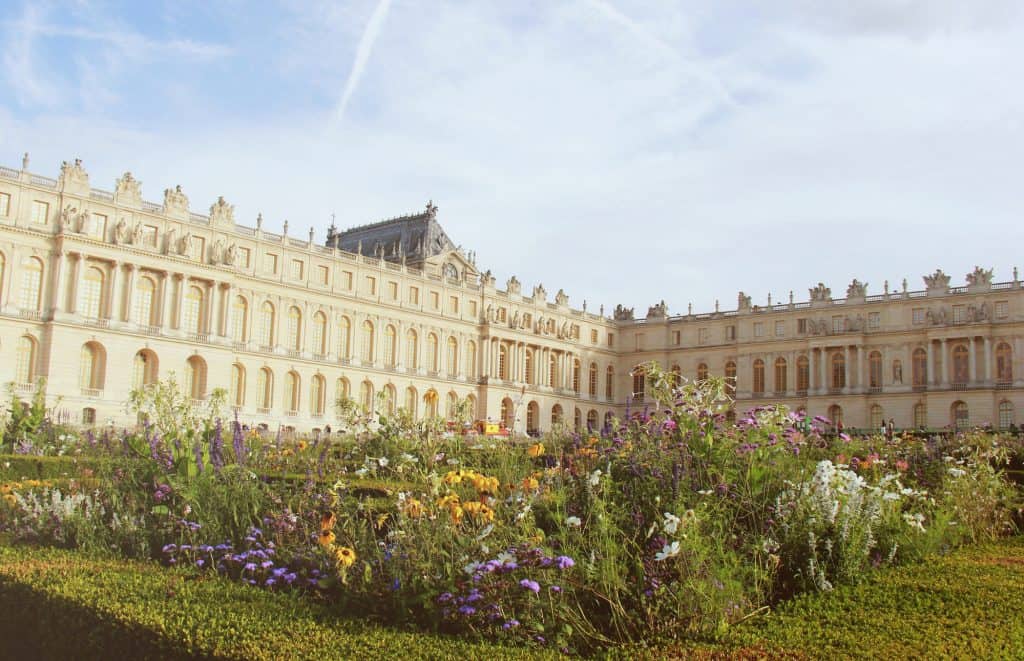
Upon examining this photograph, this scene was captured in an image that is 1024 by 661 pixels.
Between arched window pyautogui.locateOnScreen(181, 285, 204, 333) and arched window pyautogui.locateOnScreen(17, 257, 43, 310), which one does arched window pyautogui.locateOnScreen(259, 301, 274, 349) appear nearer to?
arched window pyautogui.locateOnScreen(181, 285, 204, 333)

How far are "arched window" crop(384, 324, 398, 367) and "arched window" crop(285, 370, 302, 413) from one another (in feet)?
21.8

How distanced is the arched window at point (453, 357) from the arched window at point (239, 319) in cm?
1501

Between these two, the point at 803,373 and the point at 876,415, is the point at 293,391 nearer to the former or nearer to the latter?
the point at 803,373

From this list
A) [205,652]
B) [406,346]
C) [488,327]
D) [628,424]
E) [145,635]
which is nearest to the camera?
[205,652]

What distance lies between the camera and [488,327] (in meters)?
62.9

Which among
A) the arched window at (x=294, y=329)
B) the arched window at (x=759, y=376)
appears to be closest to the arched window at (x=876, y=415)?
the arched window at (x=759, y=376)

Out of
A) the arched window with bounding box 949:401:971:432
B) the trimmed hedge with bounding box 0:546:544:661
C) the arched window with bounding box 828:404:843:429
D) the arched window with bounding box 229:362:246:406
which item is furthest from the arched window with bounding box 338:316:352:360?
the trimmed hedge with bounding box 0:546:544:661

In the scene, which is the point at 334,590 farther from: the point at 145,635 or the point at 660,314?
the point at 660,314

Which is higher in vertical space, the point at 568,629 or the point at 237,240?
the point at 237,240

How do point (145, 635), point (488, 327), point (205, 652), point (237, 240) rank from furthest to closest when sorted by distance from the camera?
1. point (488, 327)
2. point (237, 240)
3. point (145, 635)
4. point (205, 652)

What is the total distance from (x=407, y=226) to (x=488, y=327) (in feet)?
40.2

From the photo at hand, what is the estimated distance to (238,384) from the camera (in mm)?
48844

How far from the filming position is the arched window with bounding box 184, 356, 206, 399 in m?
46.0

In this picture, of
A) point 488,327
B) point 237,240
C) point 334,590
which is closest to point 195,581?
point 334,590
